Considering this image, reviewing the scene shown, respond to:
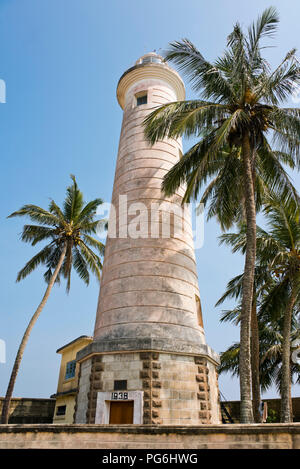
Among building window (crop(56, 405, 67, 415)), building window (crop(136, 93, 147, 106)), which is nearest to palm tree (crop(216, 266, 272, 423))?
building window (crop(136, 93, 147, 106))

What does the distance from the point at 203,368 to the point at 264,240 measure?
8911 millimetres

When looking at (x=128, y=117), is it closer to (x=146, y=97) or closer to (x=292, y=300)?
(x=146, y=97)

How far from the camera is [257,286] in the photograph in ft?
69.1

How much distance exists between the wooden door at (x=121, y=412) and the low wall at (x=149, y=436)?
5.26 meters

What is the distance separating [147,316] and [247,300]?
11.8 ft

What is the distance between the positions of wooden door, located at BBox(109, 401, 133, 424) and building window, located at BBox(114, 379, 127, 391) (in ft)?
1.51

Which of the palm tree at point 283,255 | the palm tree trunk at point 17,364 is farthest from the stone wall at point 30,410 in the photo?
the palm tree at point 283,255

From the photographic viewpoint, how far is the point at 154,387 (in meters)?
10.7

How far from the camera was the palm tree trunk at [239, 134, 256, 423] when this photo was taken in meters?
9.18

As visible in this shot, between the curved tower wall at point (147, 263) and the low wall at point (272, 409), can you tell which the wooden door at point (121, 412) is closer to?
the curved tower wall at point (147, 263)

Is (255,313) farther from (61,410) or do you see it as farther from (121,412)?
(61,410)

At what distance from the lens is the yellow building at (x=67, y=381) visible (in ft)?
67.6

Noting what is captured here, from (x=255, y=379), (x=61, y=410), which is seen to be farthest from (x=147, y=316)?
(x=61, y=410)
